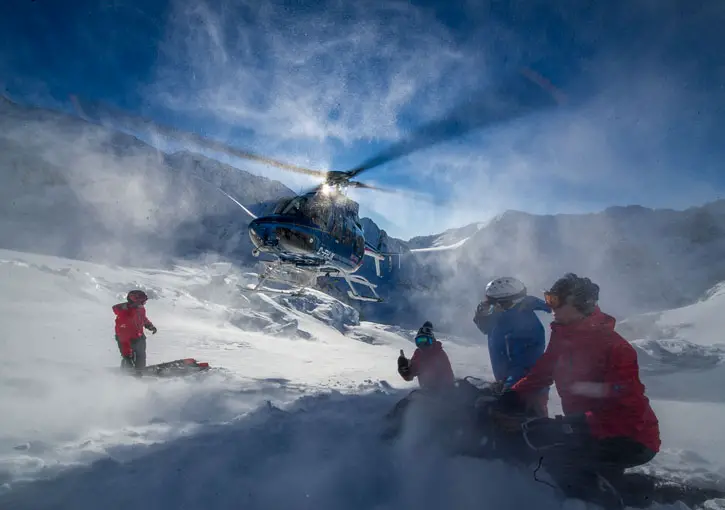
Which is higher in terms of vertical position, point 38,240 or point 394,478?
point 38,240

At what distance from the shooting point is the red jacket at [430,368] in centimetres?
475

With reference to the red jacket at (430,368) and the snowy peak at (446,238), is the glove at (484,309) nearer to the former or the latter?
the red jacket at (430,368)

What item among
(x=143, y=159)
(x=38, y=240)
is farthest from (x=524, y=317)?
(x=143, y=159)

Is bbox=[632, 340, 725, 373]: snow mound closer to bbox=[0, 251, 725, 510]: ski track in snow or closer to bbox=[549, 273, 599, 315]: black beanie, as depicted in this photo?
bbox=[0, 251, 725, 510]: ski track in snow

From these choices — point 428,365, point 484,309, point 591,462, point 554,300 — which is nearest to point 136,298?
point 428,365

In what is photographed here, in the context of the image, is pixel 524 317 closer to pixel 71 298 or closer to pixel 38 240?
pixel 71 298

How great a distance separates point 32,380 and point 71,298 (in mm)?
9892

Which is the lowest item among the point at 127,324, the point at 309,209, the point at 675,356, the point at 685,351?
the point at 675,356

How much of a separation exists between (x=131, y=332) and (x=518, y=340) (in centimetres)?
723

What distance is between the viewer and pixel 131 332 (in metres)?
7.13

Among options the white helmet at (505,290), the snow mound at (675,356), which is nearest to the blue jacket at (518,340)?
the white helmet at (505,290)

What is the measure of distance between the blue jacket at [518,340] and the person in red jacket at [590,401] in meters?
1.25

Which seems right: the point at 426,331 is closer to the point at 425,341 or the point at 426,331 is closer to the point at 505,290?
the point at 425,341

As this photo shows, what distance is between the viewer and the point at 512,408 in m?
3.40
